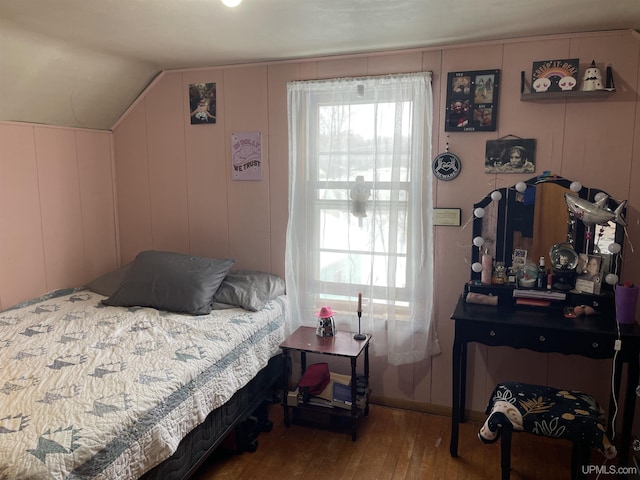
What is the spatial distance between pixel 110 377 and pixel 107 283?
1405 millimetres

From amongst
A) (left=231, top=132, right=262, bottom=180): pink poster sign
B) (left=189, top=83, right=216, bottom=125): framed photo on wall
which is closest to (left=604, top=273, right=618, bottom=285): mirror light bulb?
(left=231, top=132, right=262, bottom=180): pink poster sign

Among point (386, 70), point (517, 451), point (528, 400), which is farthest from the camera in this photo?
point (386, 70)

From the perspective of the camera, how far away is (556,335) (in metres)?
2.27

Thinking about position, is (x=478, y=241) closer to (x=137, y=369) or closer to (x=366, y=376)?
(x=366, y=376)

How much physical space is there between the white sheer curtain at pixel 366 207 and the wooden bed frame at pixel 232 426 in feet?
1.71

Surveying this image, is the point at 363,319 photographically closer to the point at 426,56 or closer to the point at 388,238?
the point at 388,238

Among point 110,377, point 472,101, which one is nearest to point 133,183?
point 110,377

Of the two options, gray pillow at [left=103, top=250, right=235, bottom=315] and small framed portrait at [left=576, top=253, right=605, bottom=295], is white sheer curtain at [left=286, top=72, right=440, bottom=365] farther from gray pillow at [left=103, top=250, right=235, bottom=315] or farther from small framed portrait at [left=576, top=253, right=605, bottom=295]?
small framed portrait at [left=576, top=253, right=605, bottom=295]

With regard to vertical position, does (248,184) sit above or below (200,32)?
below

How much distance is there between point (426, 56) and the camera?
2779 millimetres

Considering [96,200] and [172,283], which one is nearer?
[172,283]

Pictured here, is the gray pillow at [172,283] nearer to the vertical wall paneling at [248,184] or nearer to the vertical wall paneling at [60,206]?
the vertical wall paneling at [248,184]

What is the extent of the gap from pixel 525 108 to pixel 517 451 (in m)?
1.83

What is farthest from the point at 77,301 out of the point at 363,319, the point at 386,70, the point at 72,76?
the point at 386,70
